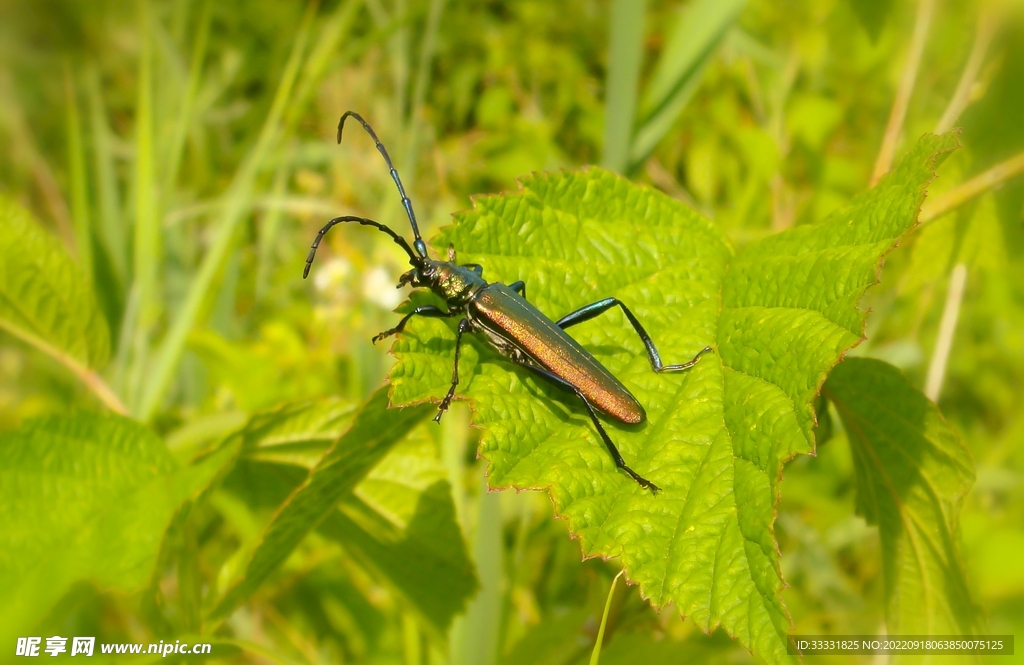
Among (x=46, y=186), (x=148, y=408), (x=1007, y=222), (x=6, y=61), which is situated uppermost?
(x=6, y=61)

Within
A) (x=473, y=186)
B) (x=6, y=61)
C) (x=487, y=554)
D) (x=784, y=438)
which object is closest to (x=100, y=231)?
(x=473, y=186)

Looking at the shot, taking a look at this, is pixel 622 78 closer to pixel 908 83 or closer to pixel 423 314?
pixel 908 83

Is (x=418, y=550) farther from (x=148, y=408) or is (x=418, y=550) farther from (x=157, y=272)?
(x=157, y=272)

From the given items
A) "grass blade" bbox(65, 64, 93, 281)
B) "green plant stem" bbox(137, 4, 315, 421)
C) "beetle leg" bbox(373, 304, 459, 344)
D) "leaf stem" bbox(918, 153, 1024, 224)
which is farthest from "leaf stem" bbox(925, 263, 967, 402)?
"grass blade" bbox(65, 64, 93, 281)

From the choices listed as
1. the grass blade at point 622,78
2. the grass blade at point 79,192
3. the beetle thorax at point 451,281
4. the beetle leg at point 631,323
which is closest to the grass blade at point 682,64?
the grass blade at point 622,78

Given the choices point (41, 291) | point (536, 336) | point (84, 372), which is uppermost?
point (41, 291)

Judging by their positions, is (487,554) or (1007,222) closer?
(1007,222)

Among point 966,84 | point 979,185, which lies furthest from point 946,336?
point 979,185

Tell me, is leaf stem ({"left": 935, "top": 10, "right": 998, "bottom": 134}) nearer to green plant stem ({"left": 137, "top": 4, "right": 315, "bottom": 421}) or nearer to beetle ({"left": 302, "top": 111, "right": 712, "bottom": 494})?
beetle ({"left": 302, "top": 111, "right": 712, "bottom": 494})
